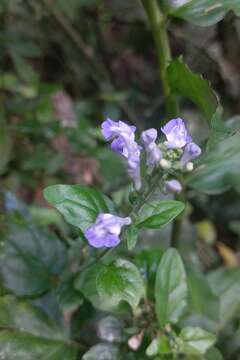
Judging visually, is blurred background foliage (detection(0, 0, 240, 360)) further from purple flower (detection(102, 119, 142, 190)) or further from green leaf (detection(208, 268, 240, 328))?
purple flower (detection(102, 119, 142, 190))

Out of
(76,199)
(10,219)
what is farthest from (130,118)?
(76,199)

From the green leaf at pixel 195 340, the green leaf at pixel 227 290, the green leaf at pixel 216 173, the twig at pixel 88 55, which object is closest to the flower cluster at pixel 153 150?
the green leaf at pixel 195 340

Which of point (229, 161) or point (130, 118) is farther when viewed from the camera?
point (130, 118)

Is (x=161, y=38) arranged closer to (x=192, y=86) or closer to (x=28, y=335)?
(x=192, y=86)

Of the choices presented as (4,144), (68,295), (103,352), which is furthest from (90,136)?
(103,352)

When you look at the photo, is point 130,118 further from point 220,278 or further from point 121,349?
point 121,349

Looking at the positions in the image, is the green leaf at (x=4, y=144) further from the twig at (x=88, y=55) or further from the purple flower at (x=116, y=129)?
the purple flower at (x=116, y=129)

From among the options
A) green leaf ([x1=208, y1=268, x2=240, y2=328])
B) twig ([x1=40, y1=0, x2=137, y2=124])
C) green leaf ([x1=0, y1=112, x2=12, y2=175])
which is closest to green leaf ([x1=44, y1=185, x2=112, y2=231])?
green leaf ([x1=208, y1=268, x2=240, y2=328])
